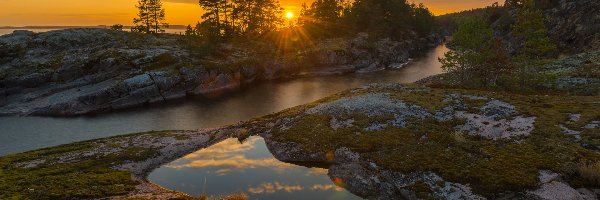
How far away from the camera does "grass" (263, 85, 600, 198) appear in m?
32.1

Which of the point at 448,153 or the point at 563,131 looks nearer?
the point at 448,153

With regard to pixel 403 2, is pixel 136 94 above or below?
below

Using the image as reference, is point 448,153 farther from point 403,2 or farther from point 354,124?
point 403,2

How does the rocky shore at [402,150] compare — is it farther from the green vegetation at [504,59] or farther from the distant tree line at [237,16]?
the distant tree line at [237,16]

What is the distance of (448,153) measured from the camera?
36.4 metres

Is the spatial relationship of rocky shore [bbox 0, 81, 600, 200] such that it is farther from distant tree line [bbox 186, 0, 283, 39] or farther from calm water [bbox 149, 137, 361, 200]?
distant tree line [bbox 186, 0, 283, 39]

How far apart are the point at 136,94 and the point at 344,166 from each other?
2547 inches

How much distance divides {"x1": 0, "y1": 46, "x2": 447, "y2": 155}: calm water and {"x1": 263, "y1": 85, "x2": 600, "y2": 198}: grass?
89.4 feet

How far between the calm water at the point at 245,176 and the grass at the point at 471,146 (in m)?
4.58

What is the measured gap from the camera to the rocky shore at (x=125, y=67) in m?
86.0

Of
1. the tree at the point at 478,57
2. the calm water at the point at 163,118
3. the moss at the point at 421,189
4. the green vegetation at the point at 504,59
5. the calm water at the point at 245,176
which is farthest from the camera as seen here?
the tree at the point at 478,57

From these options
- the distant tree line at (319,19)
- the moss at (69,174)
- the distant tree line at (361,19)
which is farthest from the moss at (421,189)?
the distant tree line at (361,19)

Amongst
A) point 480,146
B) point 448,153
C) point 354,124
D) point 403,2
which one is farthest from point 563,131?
point 403,2

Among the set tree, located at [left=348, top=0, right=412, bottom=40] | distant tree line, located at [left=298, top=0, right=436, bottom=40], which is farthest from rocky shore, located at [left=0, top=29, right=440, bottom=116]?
tree, located at [left=348, top=0, right=412, bottom=40]
